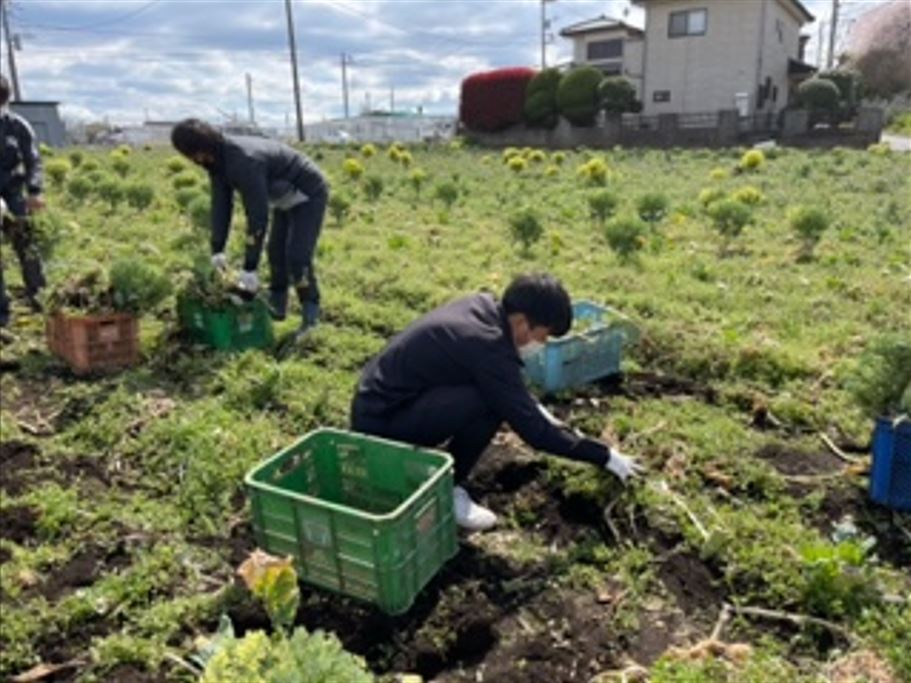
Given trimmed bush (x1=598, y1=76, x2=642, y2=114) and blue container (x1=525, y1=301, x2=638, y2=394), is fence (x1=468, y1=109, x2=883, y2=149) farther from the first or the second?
blue container (x1=525, y1=301, x2=638, y2=394)

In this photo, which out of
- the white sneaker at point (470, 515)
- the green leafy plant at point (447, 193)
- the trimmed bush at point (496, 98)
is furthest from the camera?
the trimmed bush at point (496, 98)

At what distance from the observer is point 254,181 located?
4.90 metres

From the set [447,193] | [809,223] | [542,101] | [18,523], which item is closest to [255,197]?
[18,523]

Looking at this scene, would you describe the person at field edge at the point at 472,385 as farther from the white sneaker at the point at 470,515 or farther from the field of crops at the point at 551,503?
the field of crops at the point at 551,503

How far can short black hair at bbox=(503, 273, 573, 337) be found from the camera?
2.98m

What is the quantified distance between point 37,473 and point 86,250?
5536 mm

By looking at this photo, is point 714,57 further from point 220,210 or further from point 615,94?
point 220,210

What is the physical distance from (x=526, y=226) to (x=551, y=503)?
5439 mm

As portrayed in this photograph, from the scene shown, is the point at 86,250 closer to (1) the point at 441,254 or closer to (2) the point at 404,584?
(1) the point at 441,254

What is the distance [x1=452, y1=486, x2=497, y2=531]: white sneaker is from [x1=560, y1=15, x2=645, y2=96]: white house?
1346 inches

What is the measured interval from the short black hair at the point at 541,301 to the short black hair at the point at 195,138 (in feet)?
8.55

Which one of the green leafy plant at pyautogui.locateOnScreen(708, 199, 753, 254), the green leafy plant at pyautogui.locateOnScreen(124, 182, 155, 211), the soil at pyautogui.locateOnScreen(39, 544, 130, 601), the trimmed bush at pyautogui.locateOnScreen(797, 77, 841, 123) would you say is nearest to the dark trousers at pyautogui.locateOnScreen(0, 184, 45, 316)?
the soil at pyautogui.locateOnScreen(39, 544, 130, 601)

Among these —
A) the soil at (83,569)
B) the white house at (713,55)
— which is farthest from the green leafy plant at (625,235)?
the white house at (713,55)

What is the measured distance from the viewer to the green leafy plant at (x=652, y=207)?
962 cm
